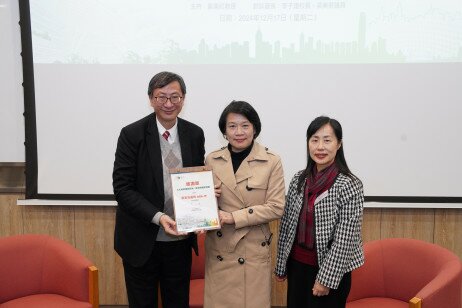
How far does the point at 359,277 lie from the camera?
2.80 meters

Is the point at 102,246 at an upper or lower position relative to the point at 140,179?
lower

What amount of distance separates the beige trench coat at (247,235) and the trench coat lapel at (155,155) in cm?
29

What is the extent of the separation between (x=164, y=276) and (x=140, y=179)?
0.55 meters

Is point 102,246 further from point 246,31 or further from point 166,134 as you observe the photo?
point 246,31

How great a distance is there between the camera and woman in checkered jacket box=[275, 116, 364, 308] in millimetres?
2039

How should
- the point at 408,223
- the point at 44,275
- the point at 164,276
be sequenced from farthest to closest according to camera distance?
1. the point at 408,223
2. the point at 44,275
3. the point at 164,276

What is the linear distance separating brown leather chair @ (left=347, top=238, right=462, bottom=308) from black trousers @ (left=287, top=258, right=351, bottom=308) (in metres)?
0.59

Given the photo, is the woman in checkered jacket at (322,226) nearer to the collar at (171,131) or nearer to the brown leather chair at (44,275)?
the collar at (171,131)

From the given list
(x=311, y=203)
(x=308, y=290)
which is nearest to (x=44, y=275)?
(x=308, y=290)

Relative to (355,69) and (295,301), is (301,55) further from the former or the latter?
(295,301)

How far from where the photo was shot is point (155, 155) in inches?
85.5

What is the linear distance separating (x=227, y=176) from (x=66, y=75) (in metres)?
1.84

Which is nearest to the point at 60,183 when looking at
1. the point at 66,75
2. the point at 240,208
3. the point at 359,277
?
the point at 66,75

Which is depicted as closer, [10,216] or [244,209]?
[244,209]
